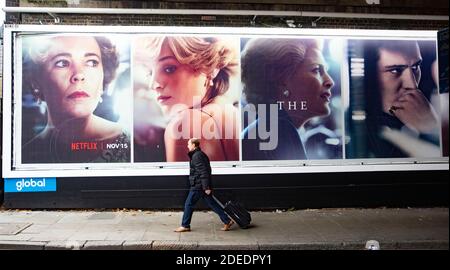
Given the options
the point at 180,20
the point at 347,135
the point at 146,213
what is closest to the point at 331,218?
the point at 347,135

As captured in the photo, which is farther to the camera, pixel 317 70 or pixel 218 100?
pixel 317 70

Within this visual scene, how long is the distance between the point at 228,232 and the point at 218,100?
3311 mm

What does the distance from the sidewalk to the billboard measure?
107 centimetres

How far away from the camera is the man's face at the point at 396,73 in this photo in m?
11.5

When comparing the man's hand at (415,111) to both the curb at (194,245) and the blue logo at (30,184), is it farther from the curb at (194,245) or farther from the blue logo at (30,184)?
the blue logo at (30,184)

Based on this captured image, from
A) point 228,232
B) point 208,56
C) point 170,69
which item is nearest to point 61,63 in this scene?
point 170,69

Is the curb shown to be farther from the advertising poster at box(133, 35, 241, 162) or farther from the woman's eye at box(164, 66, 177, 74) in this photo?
the woman's eye at box(164, 66, 177, 74)

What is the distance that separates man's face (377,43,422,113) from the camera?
11.5 m

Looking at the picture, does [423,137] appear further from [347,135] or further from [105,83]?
[105,83]

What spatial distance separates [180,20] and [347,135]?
4.67m

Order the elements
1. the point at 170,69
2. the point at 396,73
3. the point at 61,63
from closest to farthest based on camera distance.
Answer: the point at 61,63, the point at 170,69, the point at 396,73

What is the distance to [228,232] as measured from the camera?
8.96 meters

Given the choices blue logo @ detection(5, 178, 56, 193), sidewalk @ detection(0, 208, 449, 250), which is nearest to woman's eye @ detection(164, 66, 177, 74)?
sidewalk @ detection(0, 208, 449, 250)

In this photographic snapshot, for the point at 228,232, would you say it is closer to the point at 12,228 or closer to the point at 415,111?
the point at 12,228
